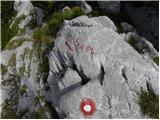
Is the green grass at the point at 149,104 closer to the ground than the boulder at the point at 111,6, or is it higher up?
closer to the ground

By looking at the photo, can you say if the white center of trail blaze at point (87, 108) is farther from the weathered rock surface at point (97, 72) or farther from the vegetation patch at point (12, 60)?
the vegetation patch at point (12, 60)

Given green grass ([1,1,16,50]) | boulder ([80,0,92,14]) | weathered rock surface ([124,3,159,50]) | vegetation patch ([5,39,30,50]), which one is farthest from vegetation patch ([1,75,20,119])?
weathered rock surface ([124,3,159,50])

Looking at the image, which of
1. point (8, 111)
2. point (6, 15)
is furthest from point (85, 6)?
point (6, 15)

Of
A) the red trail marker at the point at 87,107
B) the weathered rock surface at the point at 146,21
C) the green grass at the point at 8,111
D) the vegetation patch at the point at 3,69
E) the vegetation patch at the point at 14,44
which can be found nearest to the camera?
the red trail marker at the point at 87,107

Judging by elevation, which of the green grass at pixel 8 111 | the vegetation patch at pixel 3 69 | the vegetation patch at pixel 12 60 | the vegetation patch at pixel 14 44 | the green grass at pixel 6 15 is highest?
the green grass at pixel 6 15

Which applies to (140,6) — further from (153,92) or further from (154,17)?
(153,92)

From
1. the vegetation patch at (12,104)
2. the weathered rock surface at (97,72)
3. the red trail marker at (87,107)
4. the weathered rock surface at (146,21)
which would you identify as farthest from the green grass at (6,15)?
the red trail marker at (87,107)

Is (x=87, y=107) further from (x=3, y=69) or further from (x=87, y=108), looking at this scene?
(x=3, y=69)

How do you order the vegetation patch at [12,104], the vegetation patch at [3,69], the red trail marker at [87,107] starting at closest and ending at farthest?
1. the red trail marker at [87,107]
2. the vegetation patch at [12,104]
3. the vegetation patch at [3,69]

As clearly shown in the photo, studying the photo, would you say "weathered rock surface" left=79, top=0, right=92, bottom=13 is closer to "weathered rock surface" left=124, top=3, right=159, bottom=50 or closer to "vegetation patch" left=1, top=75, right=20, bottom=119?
"weathered rock surface" left=124, top=3, right=159, bottom=50
